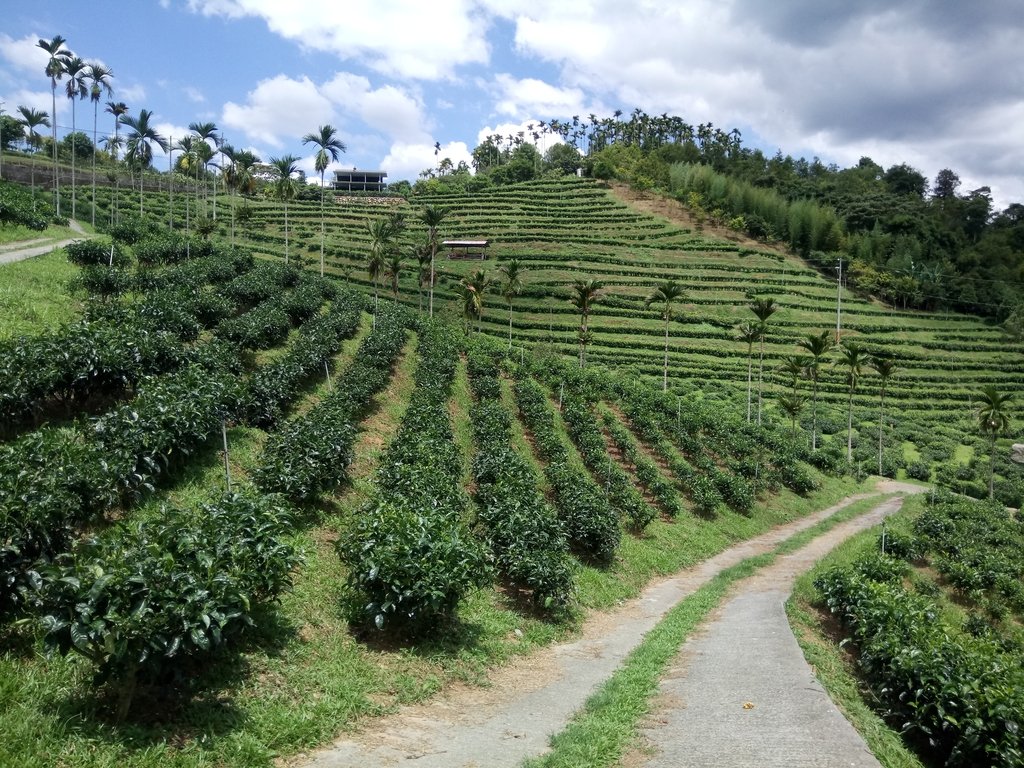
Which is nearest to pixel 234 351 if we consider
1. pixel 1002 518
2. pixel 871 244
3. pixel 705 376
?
pixel 1002 518

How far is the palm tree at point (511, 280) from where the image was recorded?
174ft

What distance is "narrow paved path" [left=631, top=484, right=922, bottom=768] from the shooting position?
673 centimetres

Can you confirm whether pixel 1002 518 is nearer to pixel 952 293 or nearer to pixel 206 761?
pixel 206 761

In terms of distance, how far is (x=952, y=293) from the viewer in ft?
270

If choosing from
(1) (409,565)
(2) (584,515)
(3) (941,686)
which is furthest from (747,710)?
(2) (584,515)

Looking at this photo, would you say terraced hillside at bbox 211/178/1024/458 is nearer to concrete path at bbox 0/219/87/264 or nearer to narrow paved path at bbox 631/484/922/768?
concrete path at bbox 0/219/87/264

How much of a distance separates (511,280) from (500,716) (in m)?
47.0

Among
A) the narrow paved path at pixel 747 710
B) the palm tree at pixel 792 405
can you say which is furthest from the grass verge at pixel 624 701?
the palm tree at pixel 792 405

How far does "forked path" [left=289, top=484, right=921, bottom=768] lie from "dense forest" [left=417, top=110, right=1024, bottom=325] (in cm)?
8319

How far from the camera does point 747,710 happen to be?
792 cm

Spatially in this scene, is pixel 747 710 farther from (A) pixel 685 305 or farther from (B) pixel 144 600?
(A) pixel 685 305

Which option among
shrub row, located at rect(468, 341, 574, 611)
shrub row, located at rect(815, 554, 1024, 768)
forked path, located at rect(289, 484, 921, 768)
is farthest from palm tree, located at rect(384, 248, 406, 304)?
shrub row, located at rect(815, 554, 1024, 768)

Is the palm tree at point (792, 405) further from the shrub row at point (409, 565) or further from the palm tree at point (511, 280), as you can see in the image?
the shrub row at point (409, 565)

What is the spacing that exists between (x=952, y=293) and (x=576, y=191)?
2231 inches
